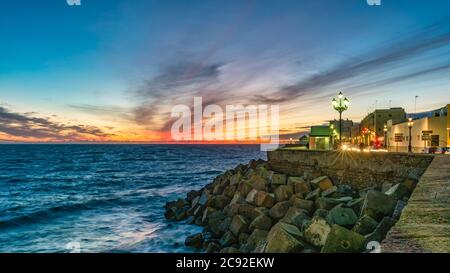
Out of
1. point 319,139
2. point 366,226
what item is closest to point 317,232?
point 366,226

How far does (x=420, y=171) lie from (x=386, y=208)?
6.63 meters

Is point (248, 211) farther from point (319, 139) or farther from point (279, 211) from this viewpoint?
point (319, 139)

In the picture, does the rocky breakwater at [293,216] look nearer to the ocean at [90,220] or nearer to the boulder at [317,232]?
the boulder at [317,232]

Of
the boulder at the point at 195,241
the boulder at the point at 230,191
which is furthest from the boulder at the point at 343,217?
the boulder at the point at 230,191

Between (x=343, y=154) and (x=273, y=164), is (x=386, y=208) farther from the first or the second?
(x=273, y=164)

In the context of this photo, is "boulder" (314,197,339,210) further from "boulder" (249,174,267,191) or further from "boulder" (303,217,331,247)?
"boulder" (249,174,267,191)

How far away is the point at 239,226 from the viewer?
11.9 metres

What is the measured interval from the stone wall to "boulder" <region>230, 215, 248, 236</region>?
22.2 feet

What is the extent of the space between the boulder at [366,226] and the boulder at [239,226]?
525cm

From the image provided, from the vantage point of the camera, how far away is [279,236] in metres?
7.59

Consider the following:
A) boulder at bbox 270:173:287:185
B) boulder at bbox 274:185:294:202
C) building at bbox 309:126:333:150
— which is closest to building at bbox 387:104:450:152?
building at bbox 309:126:333:150

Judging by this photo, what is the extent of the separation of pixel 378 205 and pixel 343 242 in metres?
2.64

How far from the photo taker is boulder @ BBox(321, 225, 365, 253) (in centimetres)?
596
